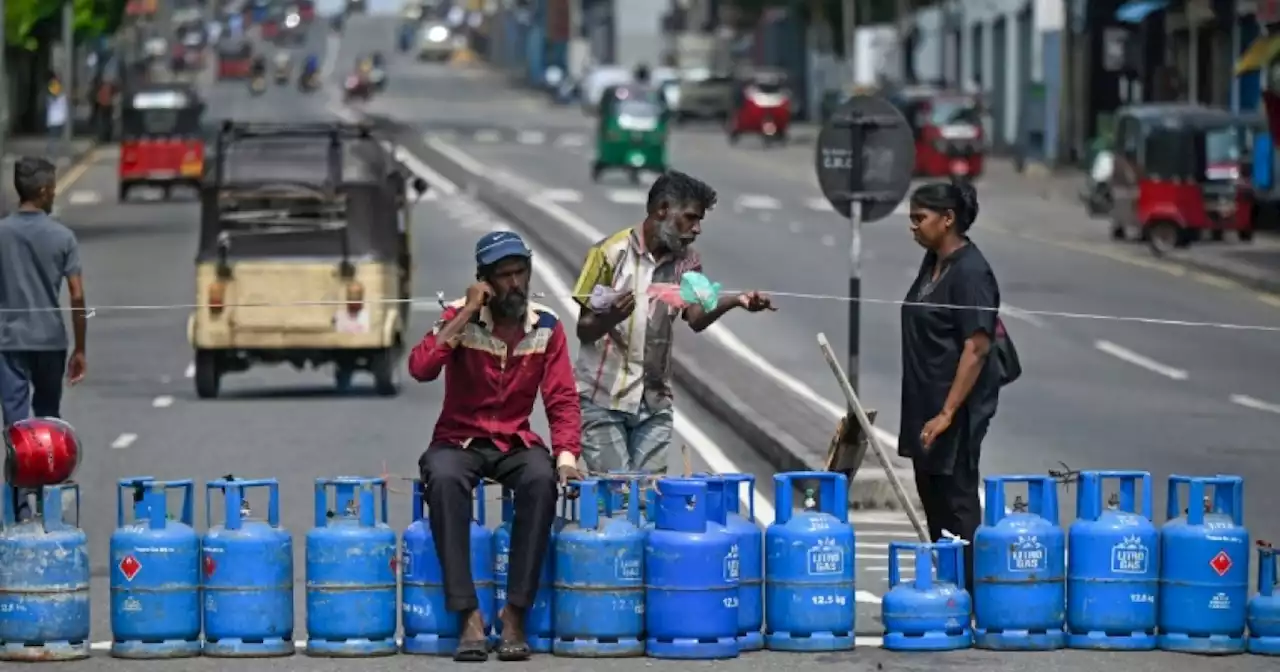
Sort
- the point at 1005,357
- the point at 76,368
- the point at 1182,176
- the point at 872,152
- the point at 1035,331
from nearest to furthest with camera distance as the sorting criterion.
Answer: the point at 1005,357
the point at 76,368
the point at 872,152
the point at 1035,331
the point at 1182,176

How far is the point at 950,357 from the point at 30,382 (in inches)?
201

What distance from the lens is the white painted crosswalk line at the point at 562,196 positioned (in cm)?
5262

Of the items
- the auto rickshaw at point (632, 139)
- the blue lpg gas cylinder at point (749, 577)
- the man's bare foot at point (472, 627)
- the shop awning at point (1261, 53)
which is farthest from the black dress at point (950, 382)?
the auto rickshaw at point (632, 139)

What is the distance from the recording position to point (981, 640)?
1163 centimetres

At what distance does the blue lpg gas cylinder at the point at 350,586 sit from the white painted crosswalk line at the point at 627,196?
40463mm

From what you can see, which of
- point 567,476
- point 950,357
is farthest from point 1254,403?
point 567,476

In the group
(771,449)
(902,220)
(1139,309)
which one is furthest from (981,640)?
(902,220)

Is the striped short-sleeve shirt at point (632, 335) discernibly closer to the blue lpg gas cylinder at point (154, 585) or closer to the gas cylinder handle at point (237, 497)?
the gas cylinder handle at point (237, 497)

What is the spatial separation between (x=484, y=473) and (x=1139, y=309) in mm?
21095

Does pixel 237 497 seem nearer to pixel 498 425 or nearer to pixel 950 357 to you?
pixel 498 425

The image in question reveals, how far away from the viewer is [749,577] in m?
11.6

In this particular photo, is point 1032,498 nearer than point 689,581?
No

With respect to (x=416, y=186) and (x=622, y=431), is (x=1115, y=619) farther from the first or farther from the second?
(x=416, y=186)

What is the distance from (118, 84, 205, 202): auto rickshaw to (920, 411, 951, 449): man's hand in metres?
43.1
